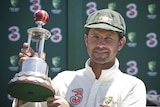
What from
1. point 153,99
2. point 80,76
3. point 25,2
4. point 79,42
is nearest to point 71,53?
point 79,42

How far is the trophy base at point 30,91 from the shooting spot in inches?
65.7

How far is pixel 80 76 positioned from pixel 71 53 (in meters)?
1.56

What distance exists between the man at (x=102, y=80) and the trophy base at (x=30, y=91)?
0.12 meters

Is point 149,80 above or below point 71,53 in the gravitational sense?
below

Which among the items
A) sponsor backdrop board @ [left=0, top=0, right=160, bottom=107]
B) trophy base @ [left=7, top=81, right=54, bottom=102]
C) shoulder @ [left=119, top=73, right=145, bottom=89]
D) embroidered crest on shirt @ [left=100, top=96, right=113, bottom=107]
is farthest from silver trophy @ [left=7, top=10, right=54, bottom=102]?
sponsor backdrop board @ [left=0, top=0, right=160, bottom=107]

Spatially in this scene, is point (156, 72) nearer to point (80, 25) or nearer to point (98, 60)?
point (80, 25)

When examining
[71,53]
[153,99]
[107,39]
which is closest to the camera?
[107,39]

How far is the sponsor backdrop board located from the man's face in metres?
1.66

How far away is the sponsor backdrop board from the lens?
366 centimetres

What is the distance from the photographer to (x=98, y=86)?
200 centimetres

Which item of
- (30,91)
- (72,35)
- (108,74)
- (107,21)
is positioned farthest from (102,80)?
(72,35)

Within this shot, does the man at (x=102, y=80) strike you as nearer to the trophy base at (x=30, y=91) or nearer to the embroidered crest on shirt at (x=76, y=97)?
the embroidered crest on shirt at (x=76, y=97)

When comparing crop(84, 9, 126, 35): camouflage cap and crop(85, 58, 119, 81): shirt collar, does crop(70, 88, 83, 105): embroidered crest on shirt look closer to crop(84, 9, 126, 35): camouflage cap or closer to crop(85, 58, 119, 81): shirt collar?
crop(85, 58, 119, 81): shirt collar

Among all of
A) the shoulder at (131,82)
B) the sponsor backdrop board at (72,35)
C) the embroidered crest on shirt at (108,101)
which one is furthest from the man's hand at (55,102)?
the sponsor backdrop board at (72,35)
